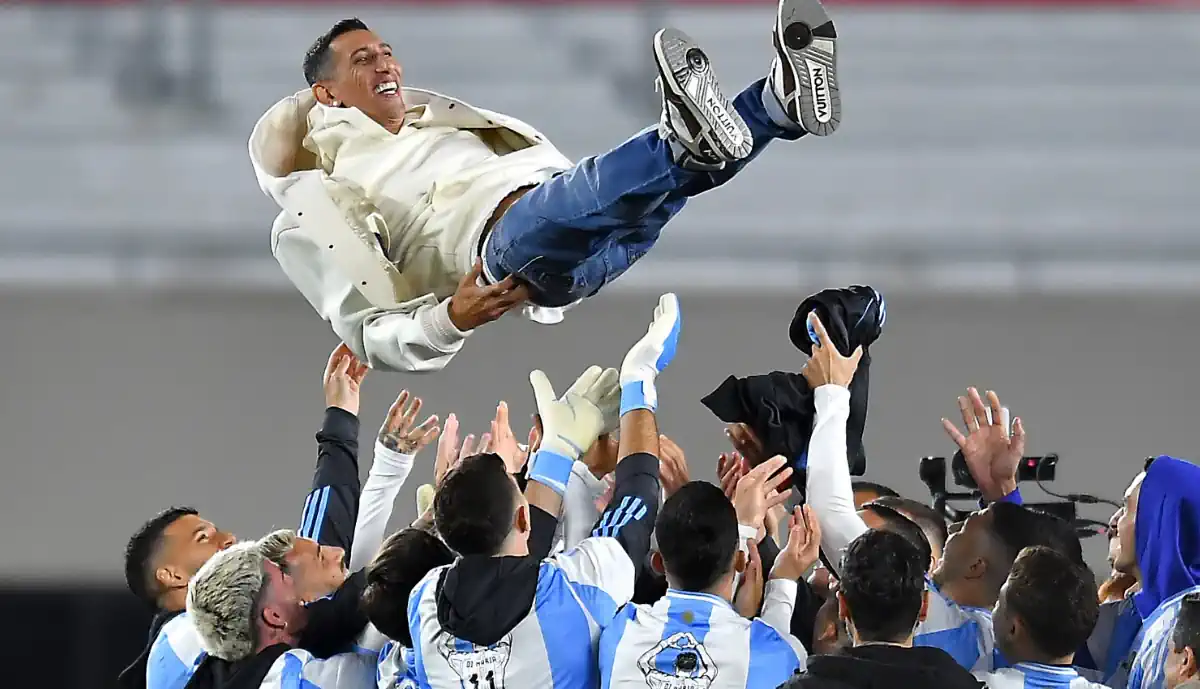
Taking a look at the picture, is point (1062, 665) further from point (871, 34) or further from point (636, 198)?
point (871, 34)

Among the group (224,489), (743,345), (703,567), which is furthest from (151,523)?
(743,345)

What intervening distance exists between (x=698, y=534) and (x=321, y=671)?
0.66m

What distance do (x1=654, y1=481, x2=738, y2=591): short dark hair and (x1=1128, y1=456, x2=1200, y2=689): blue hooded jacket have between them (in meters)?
0.61

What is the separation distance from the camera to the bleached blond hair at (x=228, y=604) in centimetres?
240

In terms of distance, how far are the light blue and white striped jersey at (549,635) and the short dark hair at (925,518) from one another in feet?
2.14

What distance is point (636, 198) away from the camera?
8.59ft

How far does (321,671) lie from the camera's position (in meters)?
2.39

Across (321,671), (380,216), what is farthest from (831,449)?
(380,216)

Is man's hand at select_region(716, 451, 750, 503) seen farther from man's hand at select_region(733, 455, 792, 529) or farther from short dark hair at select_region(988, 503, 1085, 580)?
short dark hair at select_region(988, 503, 1085, 580)

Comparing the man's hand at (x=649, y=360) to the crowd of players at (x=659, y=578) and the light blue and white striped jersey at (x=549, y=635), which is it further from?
the light blue and white striped jersey at (x=549, y=635)

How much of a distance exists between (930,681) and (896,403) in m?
3.47

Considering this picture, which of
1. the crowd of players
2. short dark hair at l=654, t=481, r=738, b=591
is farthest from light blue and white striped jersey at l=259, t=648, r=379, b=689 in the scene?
short dark hair at l=654, t=481, r=738, b=591

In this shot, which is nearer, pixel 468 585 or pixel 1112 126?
pixel 468 585

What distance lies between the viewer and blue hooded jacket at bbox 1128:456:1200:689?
7.61ft
